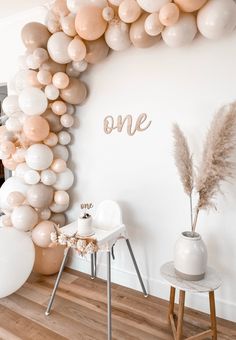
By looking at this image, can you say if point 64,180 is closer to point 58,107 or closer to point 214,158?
point 58,107

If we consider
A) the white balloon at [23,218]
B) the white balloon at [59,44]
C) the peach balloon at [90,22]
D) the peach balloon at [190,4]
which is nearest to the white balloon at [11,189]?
the white balloon at [23,218]

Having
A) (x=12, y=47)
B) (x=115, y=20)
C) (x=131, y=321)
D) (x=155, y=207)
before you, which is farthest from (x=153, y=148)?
(x=12, y=47)

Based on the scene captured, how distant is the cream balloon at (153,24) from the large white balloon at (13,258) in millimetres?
1765

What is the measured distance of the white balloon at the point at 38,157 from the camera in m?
2.06

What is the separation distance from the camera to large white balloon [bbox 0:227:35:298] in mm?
1848

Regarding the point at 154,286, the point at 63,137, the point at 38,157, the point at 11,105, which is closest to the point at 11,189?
the point at 38,157

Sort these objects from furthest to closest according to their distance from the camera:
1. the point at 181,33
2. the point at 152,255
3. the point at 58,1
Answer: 1. the point at 152,255
2. the point at 58,1
3. the point at 181,33

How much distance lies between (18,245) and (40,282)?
54 centimetres

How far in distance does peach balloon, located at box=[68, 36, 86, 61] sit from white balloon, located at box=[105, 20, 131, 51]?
192 millimetres

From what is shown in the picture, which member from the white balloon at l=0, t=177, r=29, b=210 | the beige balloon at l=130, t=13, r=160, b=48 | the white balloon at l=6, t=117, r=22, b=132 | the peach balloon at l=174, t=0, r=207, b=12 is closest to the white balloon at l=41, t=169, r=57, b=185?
the white balloon at l=0, t=177, r=29, b=210

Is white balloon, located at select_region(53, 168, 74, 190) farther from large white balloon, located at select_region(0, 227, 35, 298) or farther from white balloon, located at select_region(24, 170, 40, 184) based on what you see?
large white balloon, located at select_region(0, 227, 35, 298)

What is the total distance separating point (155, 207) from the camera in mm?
2029

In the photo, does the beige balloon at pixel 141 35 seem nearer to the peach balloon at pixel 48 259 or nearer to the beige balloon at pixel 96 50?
the beige balloon at pixel 96 50

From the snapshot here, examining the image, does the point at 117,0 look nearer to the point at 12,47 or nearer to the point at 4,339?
the point at 12,47
